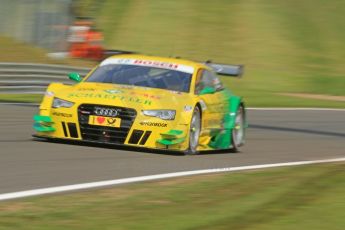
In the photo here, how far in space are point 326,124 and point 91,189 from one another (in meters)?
12.1

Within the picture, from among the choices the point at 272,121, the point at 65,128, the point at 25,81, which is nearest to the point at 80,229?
the point at 65,128

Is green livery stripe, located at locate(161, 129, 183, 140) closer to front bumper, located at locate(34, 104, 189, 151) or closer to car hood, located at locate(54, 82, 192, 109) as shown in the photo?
front bumper, located at locate(34, 104, 189, 151)

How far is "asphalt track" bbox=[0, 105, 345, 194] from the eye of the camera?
8.07 meters

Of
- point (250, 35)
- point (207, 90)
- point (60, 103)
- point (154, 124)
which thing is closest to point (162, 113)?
point (154, 124)

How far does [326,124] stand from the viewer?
18.9m

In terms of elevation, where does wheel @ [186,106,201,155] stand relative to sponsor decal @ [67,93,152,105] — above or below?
below

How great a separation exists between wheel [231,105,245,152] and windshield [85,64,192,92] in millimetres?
1337

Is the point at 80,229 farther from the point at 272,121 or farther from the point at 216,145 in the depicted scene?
the point at 272,121

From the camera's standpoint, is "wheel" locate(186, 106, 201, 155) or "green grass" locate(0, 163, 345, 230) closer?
"green grass" locate(0, 163, 345, 230)

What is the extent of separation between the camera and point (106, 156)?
9.76m

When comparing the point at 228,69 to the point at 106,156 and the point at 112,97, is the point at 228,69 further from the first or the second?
the point at 106,156

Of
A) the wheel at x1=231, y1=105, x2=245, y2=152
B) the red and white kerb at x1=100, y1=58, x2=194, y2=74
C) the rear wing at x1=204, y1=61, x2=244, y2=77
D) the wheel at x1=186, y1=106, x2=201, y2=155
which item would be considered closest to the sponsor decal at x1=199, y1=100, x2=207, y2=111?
the wheel at x1=186, y1=106, x2=201, y2=155

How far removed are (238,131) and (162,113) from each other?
269 centimetres

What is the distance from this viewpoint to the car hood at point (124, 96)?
10484 mm
